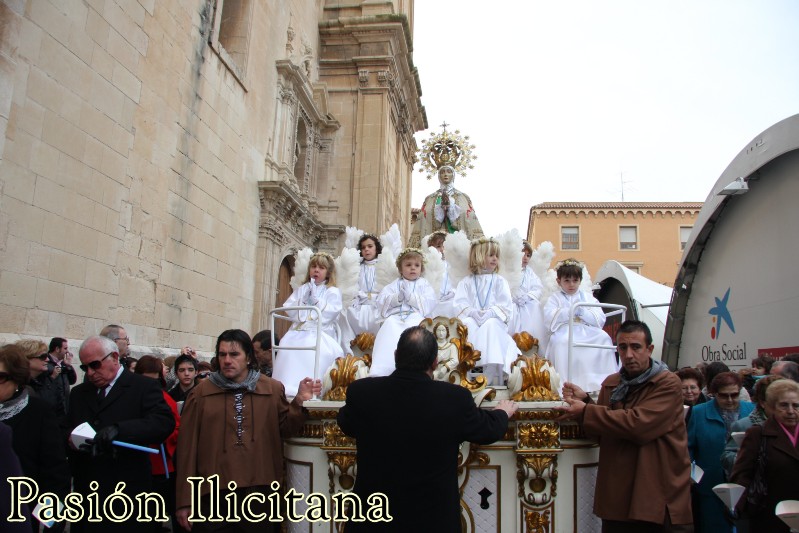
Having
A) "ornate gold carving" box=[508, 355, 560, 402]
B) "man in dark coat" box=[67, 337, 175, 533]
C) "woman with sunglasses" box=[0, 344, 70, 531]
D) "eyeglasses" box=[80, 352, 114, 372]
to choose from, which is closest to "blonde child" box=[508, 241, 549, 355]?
"ornate gold carving" box=[508, 355, 560, 402]

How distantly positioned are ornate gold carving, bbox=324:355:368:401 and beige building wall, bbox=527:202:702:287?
36900 millimetres

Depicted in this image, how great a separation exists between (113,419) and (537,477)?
114 inches

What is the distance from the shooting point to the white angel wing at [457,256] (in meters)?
6.87

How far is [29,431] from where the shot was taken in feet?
12.0

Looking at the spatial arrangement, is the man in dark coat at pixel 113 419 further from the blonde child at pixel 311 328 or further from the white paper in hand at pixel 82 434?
the blonde child at pixel 311 328

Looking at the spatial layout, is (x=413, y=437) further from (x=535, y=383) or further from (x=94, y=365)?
(x=94, y=365)

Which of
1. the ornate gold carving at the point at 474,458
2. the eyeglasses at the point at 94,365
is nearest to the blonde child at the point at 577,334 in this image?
the ornate gold carving at the point at 474,458

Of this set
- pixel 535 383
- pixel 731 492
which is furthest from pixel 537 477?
pixel 731 492

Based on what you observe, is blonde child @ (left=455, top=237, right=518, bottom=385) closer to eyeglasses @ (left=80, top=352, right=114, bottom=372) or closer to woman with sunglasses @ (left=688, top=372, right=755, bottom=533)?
woman with sunglasses @ (left=688, top=372, right=755, bottom=533)

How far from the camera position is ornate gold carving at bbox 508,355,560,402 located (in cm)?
439

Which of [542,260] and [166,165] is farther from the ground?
[166,165]

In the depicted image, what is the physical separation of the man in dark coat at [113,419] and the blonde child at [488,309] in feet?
8.89

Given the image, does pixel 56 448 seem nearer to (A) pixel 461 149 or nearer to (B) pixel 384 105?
(A) pixel 461 149

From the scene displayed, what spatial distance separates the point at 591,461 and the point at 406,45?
72.5 ft
